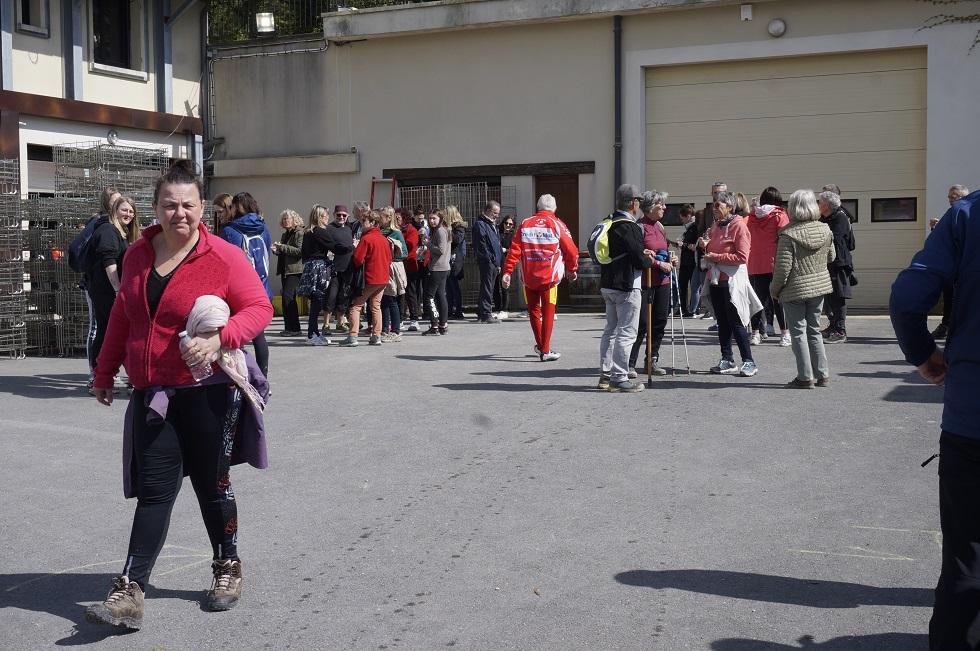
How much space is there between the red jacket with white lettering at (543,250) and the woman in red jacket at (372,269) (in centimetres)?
253

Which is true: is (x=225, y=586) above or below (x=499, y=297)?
below

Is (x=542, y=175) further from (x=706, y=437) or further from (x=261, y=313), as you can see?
(x=261, y=313)

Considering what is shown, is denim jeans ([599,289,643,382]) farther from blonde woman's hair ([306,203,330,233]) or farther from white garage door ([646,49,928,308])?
white garage door ([646,49,928,308])

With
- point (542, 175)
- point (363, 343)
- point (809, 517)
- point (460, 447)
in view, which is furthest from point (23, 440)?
point (542, 175)

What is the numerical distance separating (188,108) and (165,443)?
19776mm

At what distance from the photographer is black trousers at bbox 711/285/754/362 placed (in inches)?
456

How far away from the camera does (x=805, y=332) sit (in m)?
10.8

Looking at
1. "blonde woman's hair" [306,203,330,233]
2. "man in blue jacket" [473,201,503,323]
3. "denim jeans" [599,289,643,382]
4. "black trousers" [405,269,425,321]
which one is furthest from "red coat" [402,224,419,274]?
"denim jeans" [599,289,643,382]

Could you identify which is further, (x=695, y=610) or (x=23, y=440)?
(x=23, y=440)

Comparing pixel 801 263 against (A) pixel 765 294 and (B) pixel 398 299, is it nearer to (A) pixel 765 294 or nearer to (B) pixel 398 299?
(A) pixel 765 294

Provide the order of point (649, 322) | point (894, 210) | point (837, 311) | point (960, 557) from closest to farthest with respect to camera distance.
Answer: point (960, 557), point (649, 322), point (837, 311), point (894, 210)

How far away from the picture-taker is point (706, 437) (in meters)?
8.61

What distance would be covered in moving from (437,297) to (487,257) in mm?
2035

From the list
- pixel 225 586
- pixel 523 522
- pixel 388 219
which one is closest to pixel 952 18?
pixel 388 219
